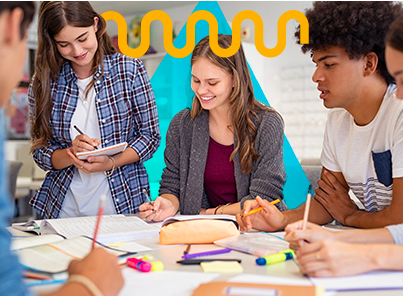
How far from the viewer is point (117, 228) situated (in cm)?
125

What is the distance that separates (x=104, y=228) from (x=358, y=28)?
100 centimetres

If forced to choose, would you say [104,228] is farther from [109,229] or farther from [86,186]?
[86,186]

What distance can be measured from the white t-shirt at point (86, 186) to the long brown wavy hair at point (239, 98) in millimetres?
516

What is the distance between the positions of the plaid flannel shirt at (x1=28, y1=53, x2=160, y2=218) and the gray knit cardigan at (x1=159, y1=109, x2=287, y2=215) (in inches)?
4.4

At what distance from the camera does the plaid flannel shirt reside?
1760mm

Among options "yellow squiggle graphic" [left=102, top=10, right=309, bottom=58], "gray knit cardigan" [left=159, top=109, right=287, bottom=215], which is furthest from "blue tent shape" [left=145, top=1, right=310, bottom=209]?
"yellow squiggle graphic" [left=102, top=10, right=309, bottom=58]

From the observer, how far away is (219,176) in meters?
1.75

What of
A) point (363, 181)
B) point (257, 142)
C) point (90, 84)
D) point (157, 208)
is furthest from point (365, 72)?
point (90, 84)

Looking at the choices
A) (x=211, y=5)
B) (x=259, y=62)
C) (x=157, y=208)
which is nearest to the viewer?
(x=157, y=208)

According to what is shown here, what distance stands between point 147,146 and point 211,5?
1518 millimetres

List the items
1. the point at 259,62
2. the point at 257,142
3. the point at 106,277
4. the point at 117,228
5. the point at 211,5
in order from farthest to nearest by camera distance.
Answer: the point at 259,62 → the point at 211,5 → the point at 257,142 → the point at 117,228 → the point at 106,277

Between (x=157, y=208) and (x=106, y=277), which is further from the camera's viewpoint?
(x=157, y=208)

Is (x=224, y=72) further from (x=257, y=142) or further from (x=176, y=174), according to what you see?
(x=176, y=174)

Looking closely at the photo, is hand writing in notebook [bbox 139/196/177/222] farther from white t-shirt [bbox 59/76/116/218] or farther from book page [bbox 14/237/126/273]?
book page [bbox 14/237/126/273]
